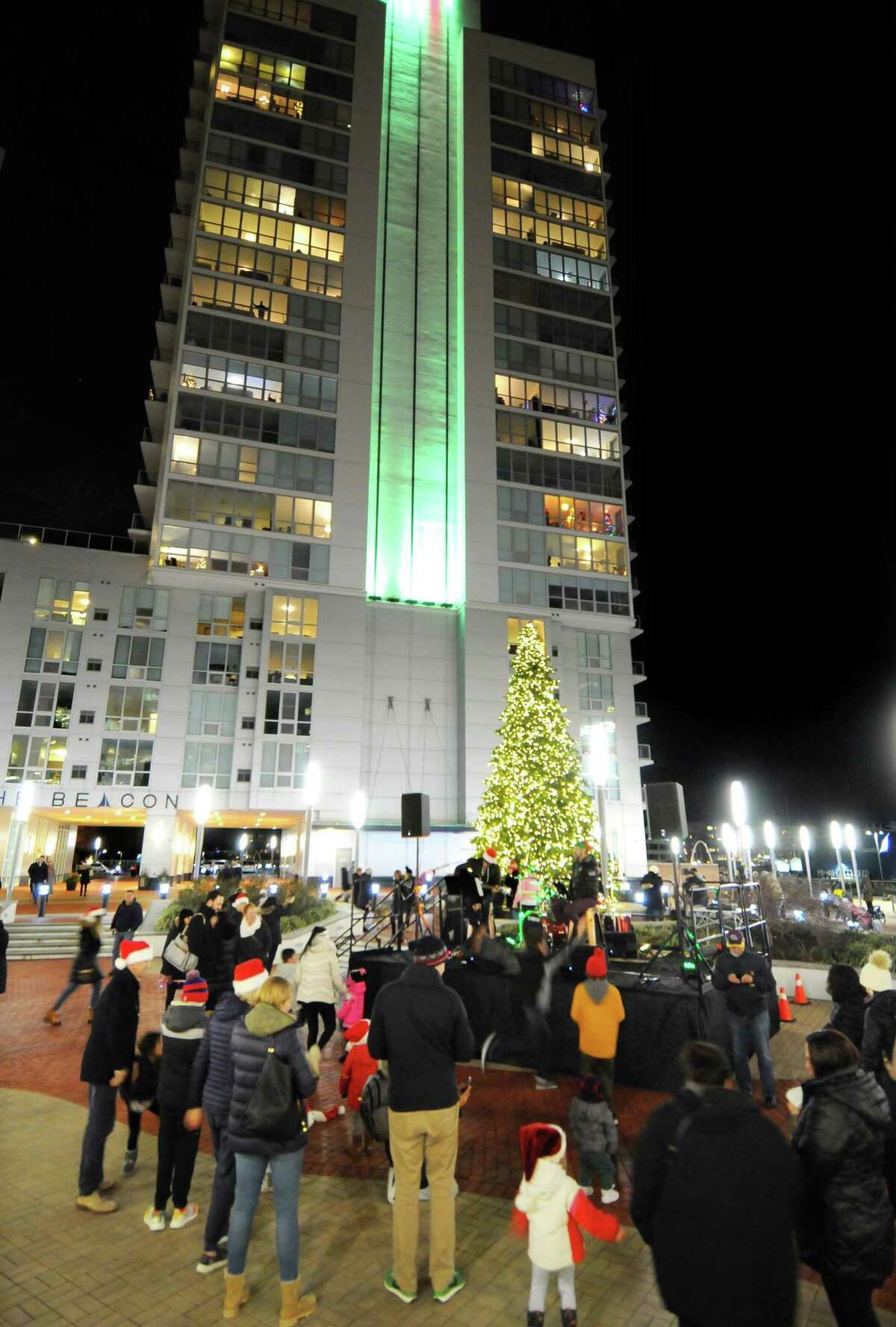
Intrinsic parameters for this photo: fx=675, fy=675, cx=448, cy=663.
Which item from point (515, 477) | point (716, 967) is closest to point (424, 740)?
point (515, 477)

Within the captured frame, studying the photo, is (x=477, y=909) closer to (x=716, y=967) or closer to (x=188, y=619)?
(x=716, y=967)

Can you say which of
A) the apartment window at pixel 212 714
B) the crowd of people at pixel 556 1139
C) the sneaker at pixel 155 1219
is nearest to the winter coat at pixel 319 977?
the crowd of people at pixel 556 1139

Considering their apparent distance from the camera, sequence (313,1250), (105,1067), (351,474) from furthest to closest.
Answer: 1. (351,474)
2. (105,1067)
3. (313,1250)

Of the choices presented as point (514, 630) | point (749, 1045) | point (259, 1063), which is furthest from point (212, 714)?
point (259, 1063)

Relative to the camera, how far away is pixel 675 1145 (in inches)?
111

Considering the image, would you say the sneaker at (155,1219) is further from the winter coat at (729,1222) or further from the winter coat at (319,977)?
the winter coat at (729,1222)

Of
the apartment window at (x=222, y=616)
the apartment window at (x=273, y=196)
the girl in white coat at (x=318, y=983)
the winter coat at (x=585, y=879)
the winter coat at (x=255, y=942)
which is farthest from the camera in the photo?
the apartment window at (x=273, y=196)

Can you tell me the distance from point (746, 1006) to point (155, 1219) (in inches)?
243

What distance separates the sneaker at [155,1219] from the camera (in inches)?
207

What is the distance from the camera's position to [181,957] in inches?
381

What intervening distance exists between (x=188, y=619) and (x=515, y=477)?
22855 millimetres

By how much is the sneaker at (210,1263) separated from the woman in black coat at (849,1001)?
17.2 feet

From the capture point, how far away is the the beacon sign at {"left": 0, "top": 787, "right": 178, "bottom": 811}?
35844 millimetres

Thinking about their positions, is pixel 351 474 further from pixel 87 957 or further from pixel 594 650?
pixel 87 957
